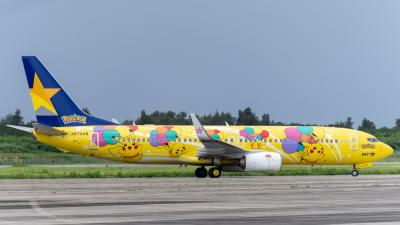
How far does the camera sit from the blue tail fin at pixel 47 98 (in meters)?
45.0

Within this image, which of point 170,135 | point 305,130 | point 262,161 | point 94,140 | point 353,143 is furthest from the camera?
point 353,143

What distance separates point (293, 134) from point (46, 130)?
520 inches

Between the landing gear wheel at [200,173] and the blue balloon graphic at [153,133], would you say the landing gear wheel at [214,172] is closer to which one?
the landing gear wheel at [200,173]

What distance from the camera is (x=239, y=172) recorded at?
48844mm

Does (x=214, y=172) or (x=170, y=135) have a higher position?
(x=170, y=135)

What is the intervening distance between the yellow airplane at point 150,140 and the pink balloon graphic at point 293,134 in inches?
4.6

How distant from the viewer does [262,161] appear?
43.9m

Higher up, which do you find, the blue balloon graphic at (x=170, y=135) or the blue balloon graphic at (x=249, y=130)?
the blue balloon graphic at (x=249, y=130)

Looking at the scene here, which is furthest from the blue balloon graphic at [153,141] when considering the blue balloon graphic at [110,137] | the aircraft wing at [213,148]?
the aircraft wing at [213,148]

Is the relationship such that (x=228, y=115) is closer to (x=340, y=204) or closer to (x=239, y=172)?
(x=239, y=172)

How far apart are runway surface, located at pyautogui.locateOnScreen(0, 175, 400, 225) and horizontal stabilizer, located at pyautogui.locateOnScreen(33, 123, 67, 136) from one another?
6691mm

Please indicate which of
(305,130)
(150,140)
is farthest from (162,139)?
(305,130)

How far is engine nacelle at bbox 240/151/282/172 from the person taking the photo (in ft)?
144

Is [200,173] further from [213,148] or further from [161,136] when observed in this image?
[161,136]
